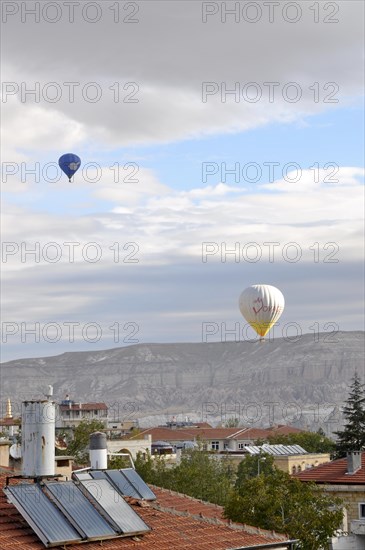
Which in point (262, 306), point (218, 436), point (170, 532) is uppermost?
point (262, 306)

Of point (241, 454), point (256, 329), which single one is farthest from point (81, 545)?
point (241, 454)

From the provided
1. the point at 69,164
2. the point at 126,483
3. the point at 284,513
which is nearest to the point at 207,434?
the point at 69,164

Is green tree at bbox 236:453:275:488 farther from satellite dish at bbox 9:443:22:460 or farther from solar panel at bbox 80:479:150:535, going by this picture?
solar panel at bbox 80:479:150:535

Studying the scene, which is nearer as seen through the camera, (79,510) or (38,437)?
(79,510)

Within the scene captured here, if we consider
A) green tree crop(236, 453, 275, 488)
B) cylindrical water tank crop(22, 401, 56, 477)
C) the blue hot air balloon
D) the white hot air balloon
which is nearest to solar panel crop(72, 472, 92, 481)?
cylindrical water tank crop(22, 401, 56, 477)

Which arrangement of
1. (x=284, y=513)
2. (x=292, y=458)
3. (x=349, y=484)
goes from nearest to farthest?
(x=284, y=513) < (x=349, y=484) < (x=292, y=458)

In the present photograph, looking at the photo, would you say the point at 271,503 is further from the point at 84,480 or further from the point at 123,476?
the point at 84,480

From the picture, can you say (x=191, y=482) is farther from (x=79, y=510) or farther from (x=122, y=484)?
(x=79, y=510)
